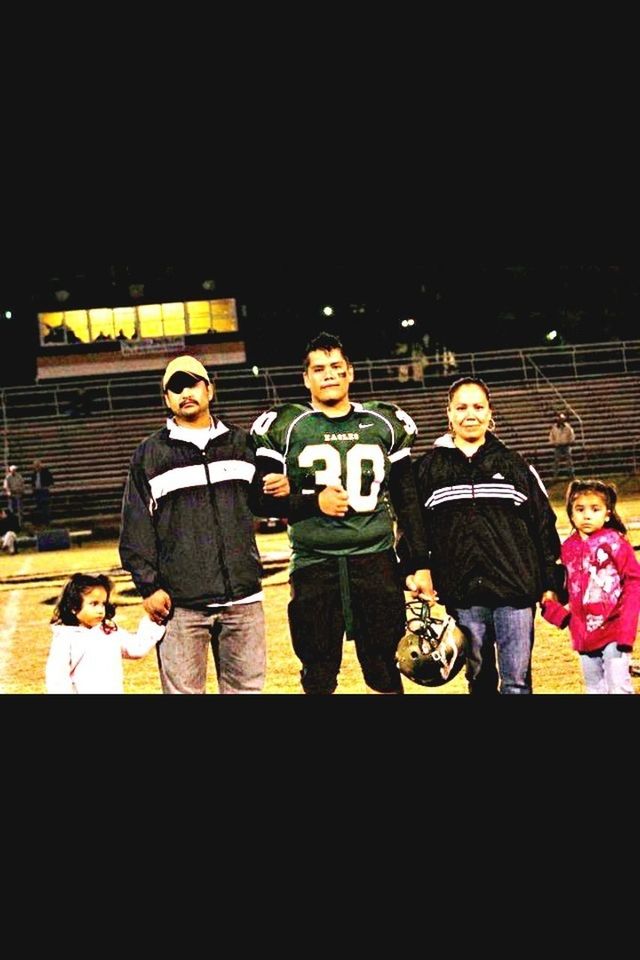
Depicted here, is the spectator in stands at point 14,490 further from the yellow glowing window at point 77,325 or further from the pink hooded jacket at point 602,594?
the yellow glowing window at point 77,325

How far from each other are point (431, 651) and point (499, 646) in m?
0.35

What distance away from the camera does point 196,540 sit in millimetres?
4797

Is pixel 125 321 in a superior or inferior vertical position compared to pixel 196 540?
superior

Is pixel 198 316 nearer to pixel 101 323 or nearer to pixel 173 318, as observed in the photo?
pixel 173 318

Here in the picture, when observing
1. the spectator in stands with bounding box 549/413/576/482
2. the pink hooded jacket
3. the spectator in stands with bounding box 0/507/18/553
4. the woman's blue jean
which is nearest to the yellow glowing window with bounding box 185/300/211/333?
the spectator in stands with bounding box 549/413/576/482

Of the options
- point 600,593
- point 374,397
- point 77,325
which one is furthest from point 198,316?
point 600,593

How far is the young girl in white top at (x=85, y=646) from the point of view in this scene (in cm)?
507

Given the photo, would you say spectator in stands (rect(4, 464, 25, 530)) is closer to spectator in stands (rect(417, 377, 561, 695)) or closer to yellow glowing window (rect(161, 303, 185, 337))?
spectator in stands (rect(417, 377, 561, 695))

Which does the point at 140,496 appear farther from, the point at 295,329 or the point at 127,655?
the point at 295,329

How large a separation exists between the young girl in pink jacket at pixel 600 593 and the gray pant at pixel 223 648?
1422mm

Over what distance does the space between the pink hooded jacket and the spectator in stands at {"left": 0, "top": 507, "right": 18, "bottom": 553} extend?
15764mm

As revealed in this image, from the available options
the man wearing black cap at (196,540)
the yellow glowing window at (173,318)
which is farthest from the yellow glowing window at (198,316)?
the man wearing black cap at (196,540)
